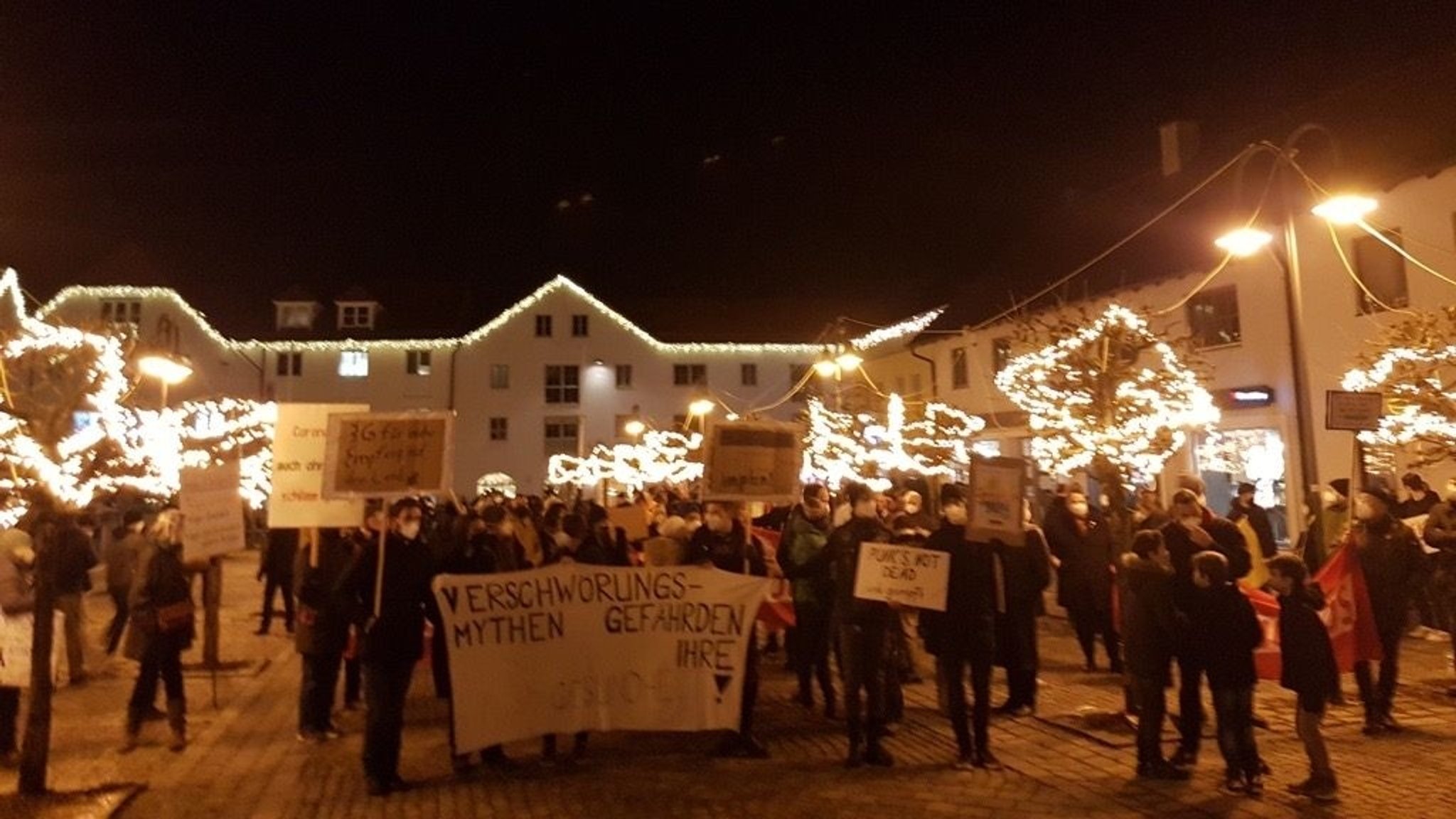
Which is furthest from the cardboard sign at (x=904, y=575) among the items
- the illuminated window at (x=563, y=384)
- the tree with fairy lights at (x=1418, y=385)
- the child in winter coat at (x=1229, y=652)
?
the illuminated window at (x=563, y=384)

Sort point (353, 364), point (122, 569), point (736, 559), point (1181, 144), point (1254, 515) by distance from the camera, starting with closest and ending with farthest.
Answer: point (736, 559)
point (122, 569)
point (1254, 515)
point (1181, 144)
point (353, 364)

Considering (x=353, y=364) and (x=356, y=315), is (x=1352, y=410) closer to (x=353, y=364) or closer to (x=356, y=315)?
(x=353, y=364)

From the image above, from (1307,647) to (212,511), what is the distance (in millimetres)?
8934

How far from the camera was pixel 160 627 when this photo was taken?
8961 millimetres

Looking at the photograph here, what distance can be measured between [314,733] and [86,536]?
174 inches

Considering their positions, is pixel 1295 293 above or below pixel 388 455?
above

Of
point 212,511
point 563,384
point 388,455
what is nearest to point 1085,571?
point 388,455

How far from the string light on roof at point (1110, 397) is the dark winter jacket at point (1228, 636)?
14.5ft

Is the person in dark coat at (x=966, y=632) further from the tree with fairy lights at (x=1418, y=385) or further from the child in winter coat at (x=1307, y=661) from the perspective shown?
the tree with fairy lights at (x=1418, y=385)

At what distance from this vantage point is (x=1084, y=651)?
481 inches

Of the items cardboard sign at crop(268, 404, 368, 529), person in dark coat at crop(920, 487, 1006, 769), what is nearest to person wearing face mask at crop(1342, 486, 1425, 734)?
person in dark coat at crop(920, 487, 1006, 769)

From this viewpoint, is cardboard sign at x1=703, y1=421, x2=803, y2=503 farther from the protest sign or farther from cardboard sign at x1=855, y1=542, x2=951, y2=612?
the protest sign

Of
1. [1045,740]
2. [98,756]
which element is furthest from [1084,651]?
[98,756]

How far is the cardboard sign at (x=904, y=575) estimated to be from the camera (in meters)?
8.12
